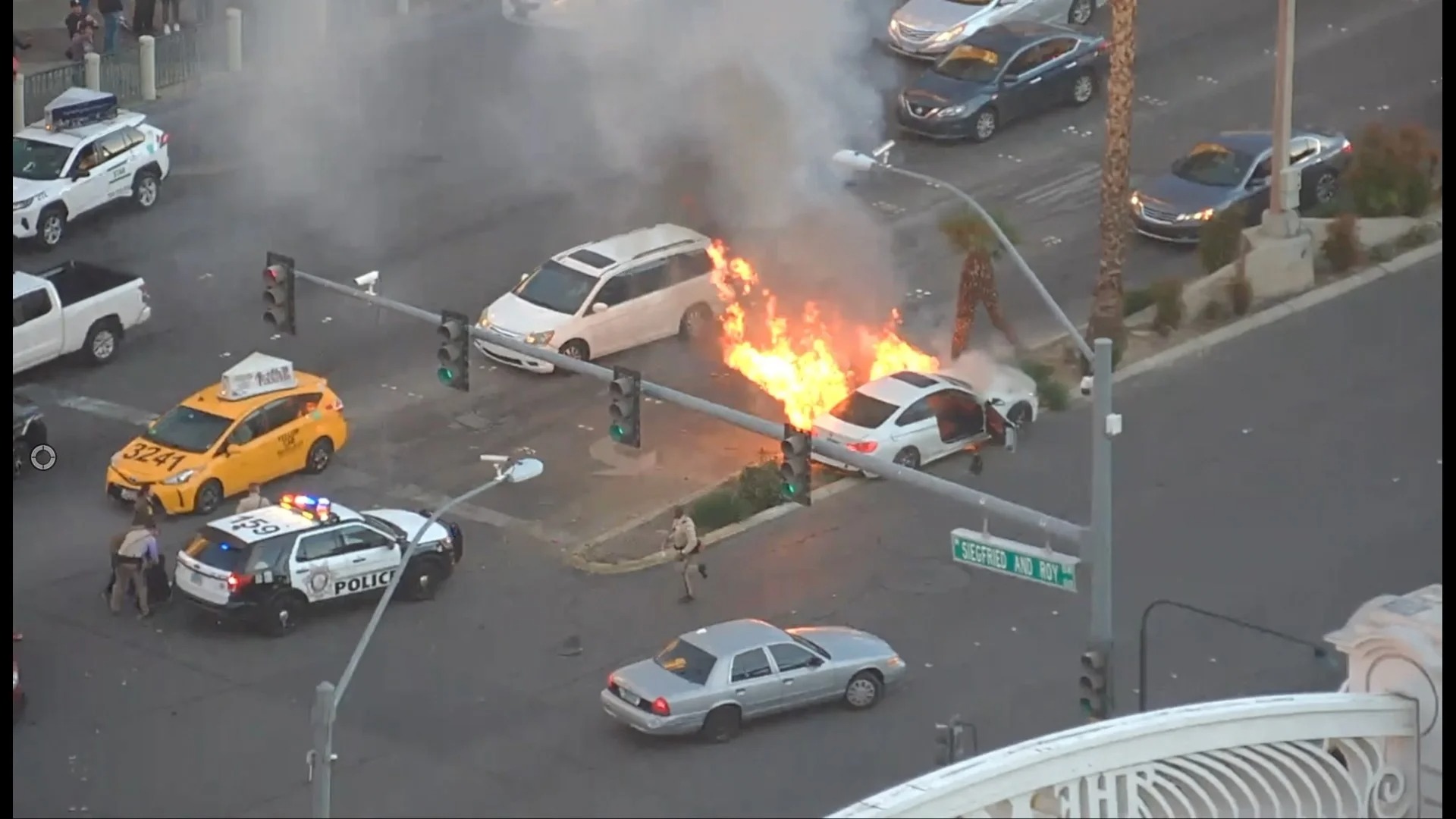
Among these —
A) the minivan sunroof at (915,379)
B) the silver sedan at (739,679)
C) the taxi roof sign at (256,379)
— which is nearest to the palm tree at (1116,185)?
the minivan sunroof at (915,379)

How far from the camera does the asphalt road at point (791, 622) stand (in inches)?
1046

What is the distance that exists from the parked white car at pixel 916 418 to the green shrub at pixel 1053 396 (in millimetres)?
776

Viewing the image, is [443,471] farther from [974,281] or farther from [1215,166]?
[1215,166]

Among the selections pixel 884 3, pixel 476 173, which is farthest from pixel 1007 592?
pixel 884 3

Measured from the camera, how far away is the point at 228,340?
38031 millimetres

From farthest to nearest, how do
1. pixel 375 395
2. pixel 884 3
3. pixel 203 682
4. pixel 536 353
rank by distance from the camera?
pixel 884 3, pixel 375 395, pixel 203 682, pixel 536 353

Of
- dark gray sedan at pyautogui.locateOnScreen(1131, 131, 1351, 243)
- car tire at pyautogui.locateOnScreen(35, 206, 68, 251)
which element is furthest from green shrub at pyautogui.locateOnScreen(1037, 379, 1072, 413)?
car tire at pyautogui.locateOnScreen(35, 206, 68, 251)

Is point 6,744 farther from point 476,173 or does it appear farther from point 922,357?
point 476,173

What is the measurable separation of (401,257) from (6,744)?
15.4 meters

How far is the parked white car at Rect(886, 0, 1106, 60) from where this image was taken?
45.8m

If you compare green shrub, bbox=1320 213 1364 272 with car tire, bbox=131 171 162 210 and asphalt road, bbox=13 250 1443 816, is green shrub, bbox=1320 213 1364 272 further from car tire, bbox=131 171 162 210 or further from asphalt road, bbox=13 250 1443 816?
car tire, bbox=131 171 162 210

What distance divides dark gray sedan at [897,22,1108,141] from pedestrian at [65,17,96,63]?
13223 mm

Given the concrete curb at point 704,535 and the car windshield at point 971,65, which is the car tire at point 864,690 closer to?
the concrete curb at point 704,535

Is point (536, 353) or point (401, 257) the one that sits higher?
point (536, 353)
